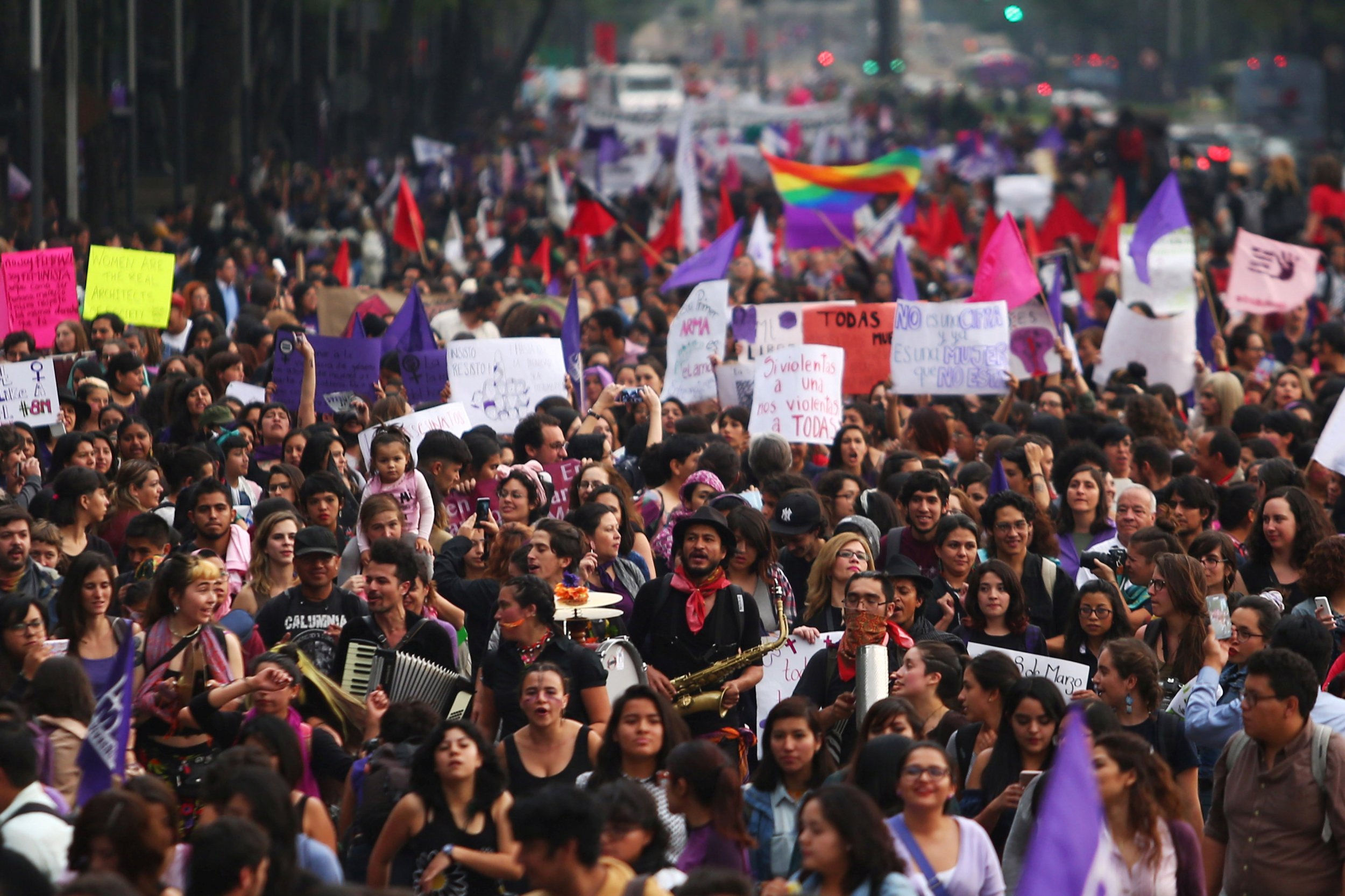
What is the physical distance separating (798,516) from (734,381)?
181 inches

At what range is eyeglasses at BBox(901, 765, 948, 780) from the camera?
18.0 feet

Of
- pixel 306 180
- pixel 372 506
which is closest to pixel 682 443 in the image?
pixel 372 506

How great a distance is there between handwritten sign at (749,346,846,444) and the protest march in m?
0.02

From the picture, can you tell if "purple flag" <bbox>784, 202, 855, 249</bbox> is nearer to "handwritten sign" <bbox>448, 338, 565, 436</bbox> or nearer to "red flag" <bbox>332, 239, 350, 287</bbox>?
"red flag" <bbox>332, 239, 350, 287</bbox>

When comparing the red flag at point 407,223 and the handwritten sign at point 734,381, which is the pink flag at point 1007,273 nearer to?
the handwritten sign at point 734,381

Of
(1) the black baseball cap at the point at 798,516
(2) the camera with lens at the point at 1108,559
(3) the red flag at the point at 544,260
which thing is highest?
(3) the red flag at the point at 544,260

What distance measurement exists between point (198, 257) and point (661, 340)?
28.8 feet

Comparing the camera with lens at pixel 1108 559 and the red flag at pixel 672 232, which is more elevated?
the red flag at pixel 672 232

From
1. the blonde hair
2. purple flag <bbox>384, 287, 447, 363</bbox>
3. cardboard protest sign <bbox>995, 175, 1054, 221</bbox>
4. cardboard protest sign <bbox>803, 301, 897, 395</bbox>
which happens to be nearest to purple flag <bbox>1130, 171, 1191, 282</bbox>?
cardboard protest sign <bbox>803, 301, 897, 395</bbox>

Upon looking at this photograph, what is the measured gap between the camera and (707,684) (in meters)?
7.32

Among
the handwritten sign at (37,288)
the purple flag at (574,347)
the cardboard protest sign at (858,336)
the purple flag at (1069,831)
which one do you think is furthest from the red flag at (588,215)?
the purple flag at (1069,831)

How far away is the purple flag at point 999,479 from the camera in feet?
31.8

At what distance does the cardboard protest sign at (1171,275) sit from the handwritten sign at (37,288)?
790 centimetres

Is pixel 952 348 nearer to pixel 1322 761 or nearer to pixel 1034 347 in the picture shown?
pixel 1034 347
